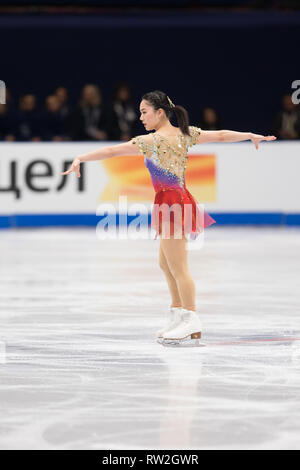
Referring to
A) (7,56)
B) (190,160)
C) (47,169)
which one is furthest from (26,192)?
(7,56)

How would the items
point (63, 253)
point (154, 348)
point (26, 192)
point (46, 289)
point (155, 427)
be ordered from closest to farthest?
point (155, 427), point (154, 348), point (46, 289), point (63, 253), point (26, 192)

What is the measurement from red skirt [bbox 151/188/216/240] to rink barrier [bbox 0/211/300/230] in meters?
7.29

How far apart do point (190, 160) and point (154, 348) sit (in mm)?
7508

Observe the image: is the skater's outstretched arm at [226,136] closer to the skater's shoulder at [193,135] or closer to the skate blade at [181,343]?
the skater's shoulder at [193,135]

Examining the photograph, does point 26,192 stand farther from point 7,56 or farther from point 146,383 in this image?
point 146,383

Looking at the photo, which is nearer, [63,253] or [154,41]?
[63,253]

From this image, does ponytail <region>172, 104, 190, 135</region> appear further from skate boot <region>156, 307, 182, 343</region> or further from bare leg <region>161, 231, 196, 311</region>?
skate boot <region>156, 307, 182, 343</region>

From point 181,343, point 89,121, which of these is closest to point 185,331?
point 181,343

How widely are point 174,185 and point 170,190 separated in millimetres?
35

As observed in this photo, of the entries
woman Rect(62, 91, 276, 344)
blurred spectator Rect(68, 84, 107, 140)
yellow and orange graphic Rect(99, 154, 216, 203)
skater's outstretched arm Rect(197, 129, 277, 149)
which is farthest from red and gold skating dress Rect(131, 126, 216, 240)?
blurred spectator Rect(68, 84, 107, 140)

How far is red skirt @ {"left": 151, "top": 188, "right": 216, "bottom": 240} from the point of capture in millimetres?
5113

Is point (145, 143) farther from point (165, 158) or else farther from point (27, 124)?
point (27, 124)

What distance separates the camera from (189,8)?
1576 cm

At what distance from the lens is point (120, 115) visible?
13.0m
